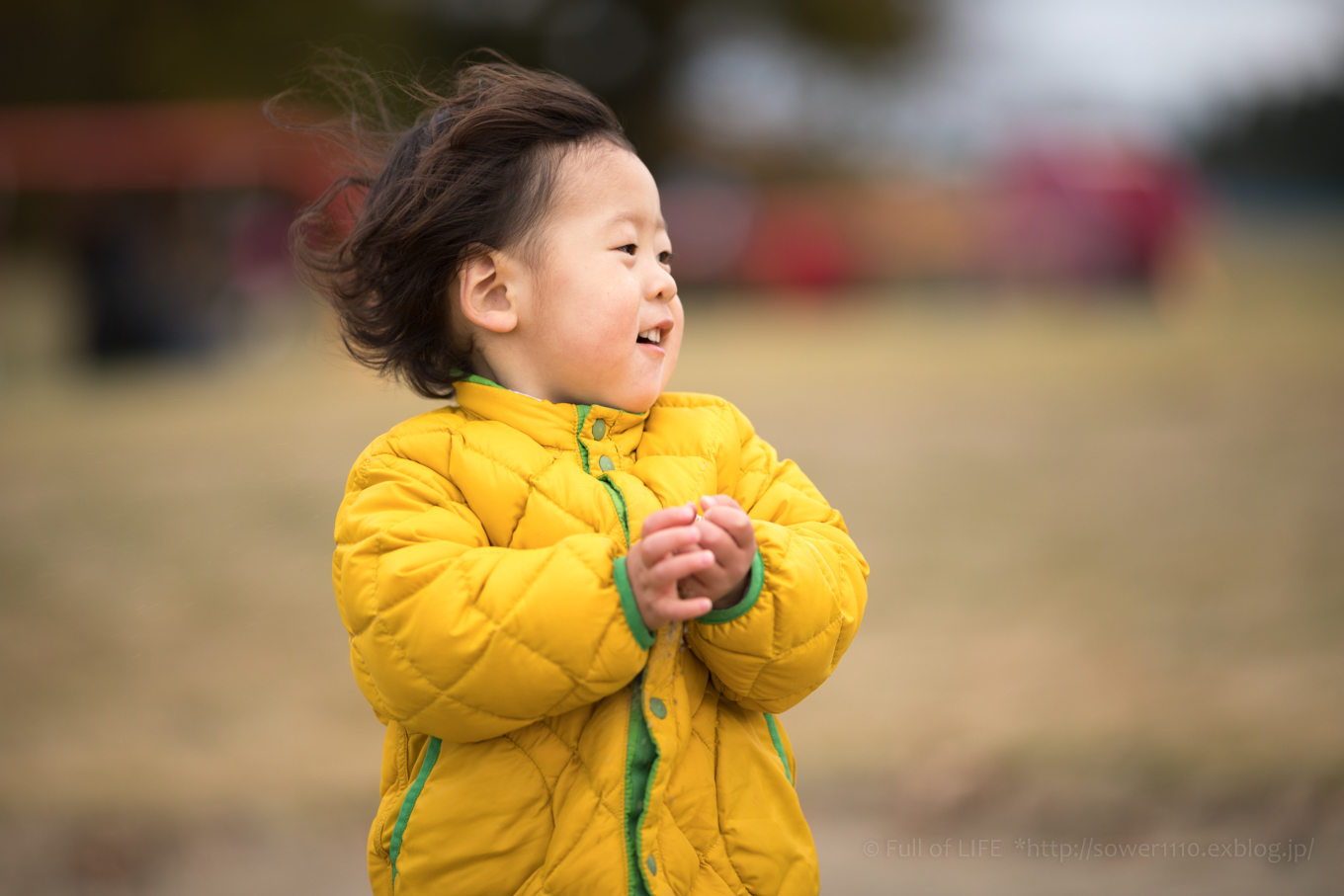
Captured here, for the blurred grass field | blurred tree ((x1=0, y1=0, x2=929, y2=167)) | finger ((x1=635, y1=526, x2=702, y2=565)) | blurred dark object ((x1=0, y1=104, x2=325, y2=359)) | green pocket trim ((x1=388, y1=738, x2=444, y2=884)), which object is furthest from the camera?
blurred tree ((x1=0, y1=0, x2=929, y2=167))

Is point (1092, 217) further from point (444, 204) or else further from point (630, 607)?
point (630, 607)

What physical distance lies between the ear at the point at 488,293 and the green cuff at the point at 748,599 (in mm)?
459

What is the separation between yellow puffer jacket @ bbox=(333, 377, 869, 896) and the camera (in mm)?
1202

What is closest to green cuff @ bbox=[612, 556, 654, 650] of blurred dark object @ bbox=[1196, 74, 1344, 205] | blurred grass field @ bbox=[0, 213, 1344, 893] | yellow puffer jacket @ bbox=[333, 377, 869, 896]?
yellow puffer jacket @ bbox=[333, 377, 869, 896]

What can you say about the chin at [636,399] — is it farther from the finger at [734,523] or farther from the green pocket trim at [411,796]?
the green pocket trim at [411,796]

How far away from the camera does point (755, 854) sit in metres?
1.33

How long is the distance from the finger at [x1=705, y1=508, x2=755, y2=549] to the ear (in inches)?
16.0

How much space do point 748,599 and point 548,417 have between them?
0.35m

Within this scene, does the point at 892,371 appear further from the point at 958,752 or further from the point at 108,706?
the point at 108,706

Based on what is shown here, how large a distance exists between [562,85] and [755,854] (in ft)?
3.41

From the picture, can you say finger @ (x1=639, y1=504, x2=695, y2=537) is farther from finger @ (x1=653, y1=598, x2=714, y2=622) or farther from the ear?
the ear

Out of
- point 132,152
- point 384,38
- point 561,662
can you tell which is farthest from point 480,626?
point 384,38

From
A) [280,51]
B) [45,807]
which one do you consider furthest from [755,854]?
[280,51]

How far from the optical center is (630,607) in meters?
1.21
